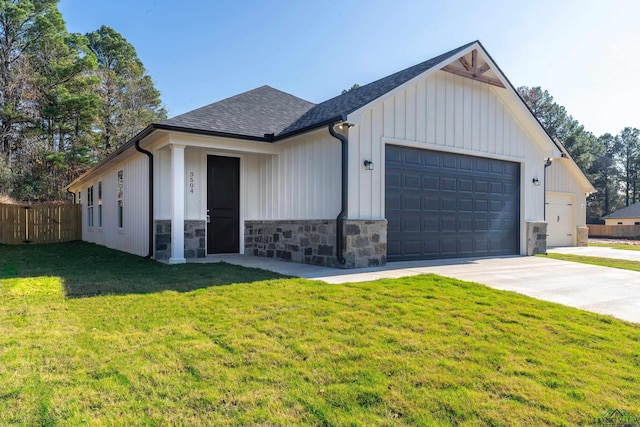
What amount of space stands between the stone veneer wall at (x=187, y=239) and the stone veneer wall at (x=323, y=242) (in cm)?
146

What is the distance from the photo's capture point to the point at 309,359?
2.73m

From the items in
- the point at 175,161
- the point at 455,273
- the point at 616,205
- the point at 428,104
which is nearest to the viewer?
the point at 455,273

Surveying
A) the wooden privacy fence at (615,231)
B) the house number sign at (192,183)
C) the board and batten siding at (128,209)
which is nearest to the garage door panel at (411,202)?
the house number sign at (192,183)

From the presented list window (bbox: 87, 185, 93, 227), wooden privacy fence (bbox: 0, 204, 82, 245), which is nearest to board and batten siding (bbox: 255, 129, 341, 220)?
window (bbox: 87, 185, 93, 227)

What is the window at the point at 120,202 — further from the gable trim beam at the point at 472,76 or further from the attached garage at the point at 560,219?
the attached garage at the point at 560,219

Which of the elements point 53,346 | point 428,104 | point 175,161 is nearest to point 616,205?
point 428,104

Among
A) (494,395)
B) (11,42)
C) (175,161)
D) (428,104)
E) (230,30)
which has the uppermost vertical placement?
(11,42)

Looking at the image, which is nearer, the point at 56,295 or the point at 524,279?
the point at 56,295

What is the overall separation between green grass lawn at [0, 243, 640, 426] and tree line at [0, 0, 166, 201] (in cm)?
1857

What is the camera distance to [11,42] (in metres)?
19.4

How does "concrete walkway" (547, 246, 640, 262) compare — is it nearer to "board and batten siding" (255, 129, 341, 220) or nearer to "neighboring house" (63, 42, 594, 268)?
"neighboring house" (63, 42, 594, 268)

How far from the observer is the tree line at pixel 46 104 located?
18.8 meters

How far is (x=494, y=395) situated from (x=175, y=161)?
6830 millimetres

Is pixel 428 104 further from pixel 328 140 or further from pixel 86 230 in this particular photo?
pixel 86 230
